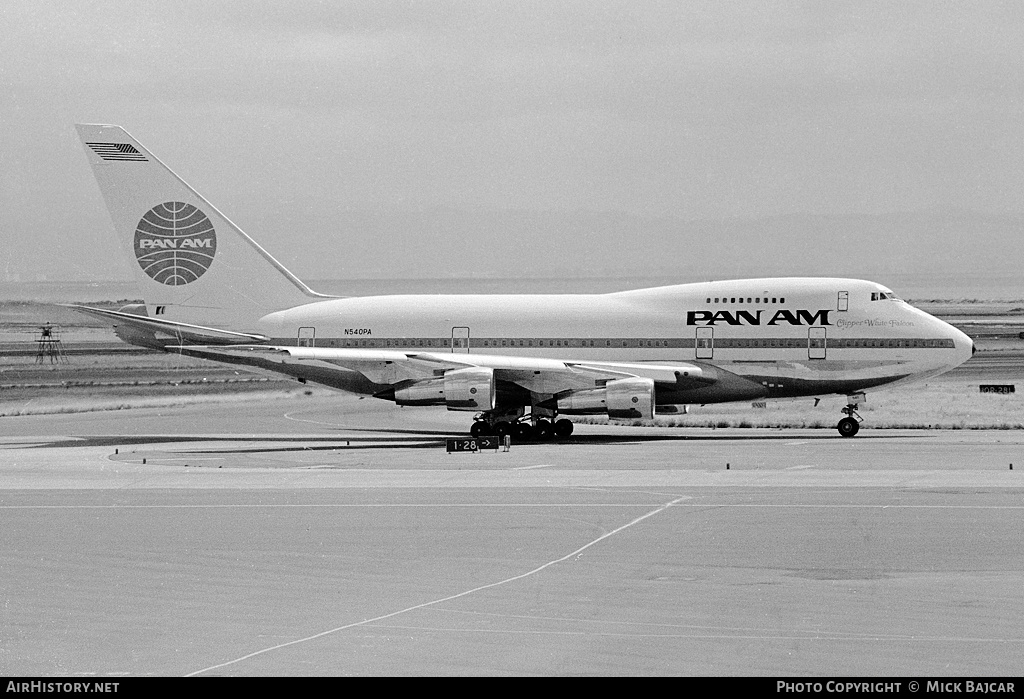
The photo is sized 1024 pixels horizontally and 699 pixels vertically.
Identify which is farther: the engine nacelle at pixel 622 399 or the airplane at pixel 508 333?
the airplane at pixel 508 333

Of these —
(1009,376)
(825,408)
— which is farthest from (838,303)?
(1009,376)

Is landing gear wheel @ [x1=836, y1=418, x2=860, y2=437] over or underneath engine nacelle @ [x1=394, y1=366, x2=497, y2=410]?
underneath

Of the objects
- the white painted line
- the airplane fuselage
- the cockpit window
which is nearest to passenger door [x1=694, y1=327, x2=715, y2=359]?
the airplane fuselage

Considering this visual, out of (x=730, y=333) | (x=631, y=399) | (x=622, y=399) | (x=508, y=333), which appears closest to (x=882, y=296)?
(x=730, y=333)

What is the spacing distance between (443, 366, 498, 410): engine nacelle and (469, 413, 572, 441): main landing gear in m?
2.65

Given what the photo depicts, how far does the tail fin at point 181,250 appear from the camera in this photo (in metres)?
44.1

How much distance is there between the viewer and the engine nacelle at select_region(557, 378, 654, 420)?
39312mm

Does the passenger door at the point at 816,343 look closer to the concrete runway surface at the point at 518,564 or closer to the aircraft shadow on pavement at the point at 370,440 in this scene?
the aircraft shadow on pavement at the point at 370,440

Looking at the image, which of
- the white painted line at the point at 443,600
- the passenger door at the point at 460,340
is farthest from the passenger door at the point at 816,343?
the white painted line at the point at 443,600

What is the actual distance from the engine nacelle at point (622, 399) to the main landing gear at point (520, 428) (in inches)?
91.6

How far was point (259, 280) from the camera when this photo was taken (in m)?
45.3

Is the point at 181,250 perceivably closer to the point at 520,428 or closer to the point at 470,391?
the point at 470,391

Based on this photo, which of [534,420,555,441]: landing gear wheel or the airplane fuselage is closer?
the airplane fuselage

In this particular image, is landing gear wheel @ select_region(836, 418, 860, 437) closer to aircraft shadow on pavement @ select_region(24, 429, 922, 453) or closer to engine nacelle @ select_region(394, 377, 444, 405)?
aircraft shadow on pavement @ select_region(24, 429, 922, 453)
